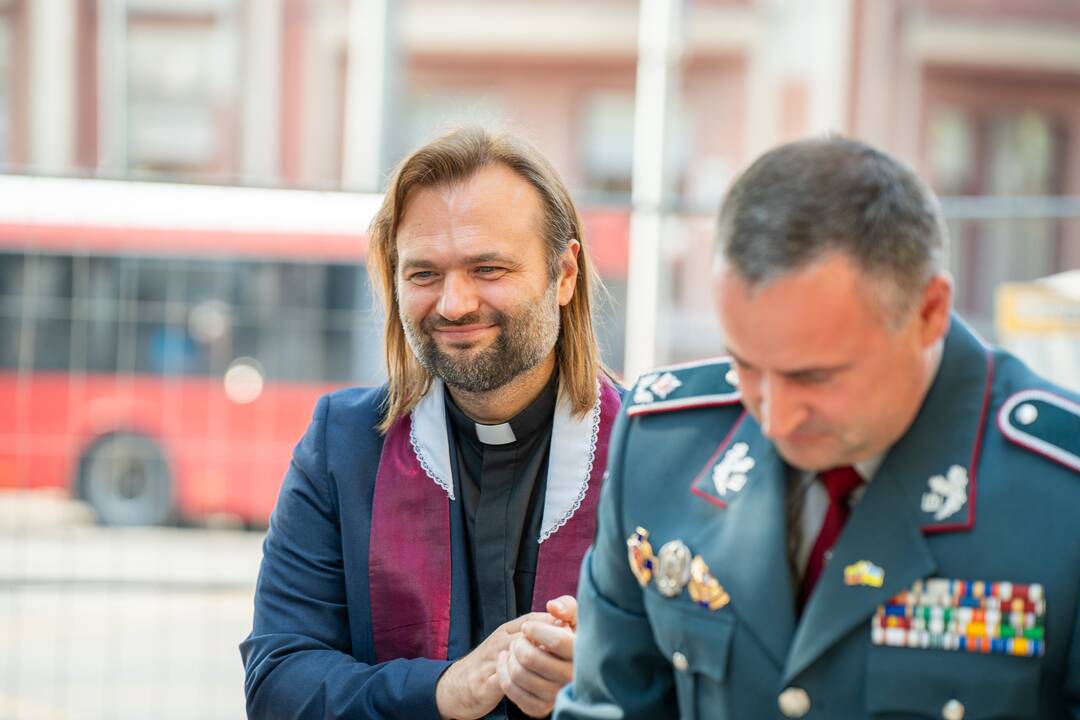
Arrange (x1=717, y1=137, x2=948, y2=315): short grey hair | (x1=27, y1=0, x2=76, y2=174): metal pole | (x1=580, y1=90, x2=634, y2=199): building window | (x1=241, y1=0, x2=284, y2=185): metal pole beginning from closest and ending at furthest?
(x1=717, y1=137, x2=948, y2=315): short grey hair
(x1=27, y1=0, x2=76, y2=174): metal pole
(x1=241, y1=0, x2=284, y2=185): metal pole
(x1=580, y1=90, x2=634, y2=199): building window

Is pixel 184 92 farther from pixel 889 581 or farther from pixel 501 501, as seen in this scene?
pixel 889 581

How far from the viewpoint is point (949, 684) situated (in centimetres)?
177

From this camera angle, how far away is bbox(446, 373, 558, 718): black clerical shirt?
109 inches

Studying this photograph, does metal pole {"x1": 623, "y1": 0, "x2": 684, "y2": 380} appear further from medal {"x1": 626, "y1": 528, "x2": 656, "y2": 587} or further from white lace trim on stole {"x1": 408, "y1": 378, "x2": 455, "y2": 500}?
medal {"x1": 626, "y1": 528, "x2": 656, "y2": 587}

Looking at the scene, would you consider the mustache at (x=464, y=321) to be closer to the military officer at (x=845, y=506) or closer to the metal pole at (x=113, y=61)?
the military officer at (x=845, y=506)

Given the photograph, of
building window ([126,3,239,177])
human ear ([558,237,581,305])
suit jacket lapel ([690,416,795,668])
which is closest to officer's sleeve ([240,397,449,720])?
human ear ([558,237,581,305])

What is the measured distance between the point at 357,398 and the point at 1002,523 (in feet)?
5.06

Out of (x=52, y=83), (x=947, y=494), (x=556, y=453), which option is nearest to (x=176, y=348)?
(x=52, y=83)

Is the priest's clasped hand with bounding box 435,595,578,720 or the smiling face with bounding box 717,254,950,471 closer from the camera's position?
the smiling face with bounding box 717,254,950,471

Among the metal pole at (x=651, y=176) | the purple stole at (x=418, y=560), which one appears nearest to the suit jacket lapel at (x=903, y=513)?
the purple stole at (x=418, y=560)

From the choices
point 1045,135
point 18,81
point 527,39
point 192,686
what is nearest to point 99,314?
point 192,686

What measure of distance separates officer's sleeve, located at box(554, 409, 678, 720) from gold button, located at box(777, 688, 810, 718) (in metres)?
0.24

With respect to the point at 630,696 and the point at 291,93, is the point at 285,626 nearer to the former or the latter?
the point at 630,696

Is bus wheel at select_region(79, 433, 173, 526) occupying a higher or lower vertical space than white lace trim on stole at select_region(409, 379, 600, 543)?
lower
